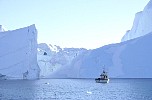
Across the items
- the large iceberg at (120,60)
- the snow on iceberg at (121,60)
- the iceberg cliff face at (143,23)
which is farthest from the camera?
the iceberg cliff face at (143,23)

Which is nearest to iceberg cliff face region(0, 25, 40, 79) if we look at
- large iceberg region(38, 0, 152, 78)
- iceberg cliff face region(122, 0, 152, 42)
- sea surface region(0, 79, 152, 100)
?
large iceberg region(38, 0, 152, 78)

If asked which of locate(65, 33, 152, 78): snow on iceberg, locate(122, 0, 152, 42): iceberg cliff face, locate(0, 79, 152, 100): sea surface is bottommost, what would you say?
locate(0, 79, 152, 100): sea surface

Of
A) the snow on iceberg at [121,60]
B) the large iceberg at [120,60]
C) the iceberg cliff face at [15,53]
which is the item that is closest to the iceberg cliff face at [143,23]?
the large iceberg at [120,60]

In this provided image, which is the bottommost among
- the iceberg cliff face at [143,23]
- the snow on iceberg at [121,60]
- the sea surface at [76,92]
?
the sea surface at [76,92]

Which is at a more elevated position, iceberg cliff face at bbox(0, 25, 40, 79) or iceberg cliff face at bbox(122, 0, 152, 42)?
iceberg cliff face at bbox(122, 0, 152, 42)

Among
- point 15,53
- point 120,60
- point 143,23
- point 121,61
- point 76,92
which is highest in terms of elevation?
point 143,23

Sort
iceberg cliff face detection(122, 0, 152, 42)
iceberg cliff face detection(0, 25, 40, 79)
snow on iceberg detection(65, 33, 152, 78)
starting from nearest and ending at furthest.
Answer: iceberg cliff face detection(0, 25, 40, 79) < snow on iceberg detection(65, 33, 152, 78) < iceberg cliff face detection(122, 0, 152, 42)

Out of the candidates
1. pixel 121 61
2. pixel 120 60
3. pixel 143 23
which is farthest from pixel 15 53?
pixel 143 23

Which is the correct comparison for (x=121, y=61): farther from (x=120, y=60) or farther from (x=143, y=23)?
(x=143, y=23)

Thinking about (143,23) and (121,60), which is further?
(143,23)

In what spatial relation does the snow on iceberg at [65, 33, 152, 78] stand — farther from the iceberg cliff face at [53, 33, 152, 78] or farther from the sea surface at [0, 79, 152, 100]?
the sea surface at [0, 79, 152, 100]

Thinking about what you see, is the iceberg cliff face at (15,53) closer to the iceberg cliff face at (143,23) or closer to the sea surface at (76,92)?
the sea surface at (76,92)

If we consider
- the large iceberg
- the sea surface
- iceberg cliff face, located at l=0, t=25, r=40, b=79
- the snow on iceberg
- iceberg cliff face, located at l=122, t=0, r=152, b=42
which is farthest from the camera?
iceberg cliff face, located at l=122, t=0, r=152, b=42

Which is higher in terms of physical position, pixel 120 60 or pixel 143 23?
pixel 143 23
